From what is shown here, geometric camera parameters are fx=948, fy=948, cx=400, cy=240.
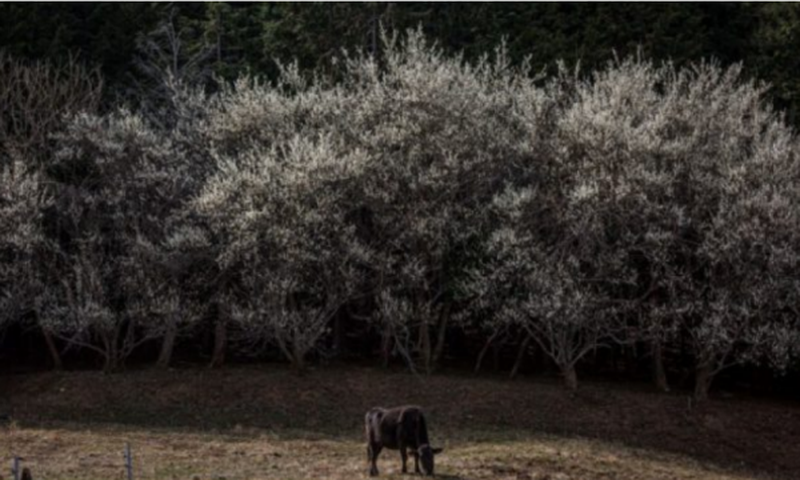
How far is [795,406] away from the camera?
4550 centimetres

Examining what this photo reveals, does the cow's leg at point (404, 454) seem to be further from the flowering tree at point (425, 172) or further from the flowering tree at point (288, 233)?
the flowering tree at point (425, 172)

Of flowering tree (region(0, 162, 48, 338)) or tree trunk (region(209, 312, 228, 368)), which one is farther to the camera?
tree trunk (region(209, 312, 228, 368))

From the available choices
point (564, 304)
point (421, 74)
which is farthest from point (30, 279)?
point (564, 304)

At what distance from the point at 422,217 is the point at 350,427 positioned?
11432 millimetres

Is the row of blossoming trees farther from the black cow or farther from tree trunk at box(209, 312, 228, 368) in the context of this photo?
the black cow

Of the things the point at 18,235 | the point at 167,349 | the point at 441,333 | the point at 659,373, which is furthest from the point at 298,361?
the point at 659,373

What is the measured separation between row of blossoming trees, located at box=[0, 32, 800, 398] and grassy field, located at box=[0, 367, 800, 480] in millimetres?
2434

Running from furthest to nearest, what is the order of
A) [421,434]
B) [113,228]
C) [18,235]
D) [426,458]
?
[113,228], [18,235], [421,434], [426,458]

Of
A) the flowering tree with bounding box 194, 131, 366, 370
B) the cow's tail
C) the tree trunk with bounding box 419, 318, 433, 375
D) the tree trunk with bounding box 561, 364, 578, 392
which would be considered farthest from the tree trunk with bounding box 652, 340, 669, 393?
the cow's tail

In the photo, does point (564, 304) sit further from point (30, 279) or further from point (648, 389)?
point (30, 279)

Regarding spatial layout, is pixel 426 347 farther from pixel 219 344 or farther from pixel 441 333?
pixel 219 344

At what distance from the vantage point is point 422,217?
44531 millimetres

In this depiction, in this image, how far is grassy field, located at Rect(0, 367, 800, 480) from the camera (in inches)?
1118

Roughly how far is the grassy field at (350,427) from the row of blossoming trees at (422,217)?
7.99ft
